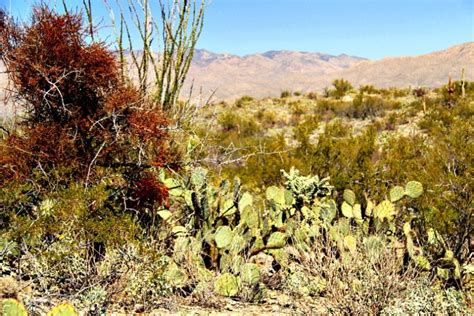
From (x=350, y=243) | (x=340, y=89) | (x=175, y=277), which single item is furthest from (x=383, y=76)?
(x=175, y=277)

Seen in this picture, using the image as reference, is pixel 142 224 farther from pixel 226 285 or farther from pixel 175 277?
pixel 226 285

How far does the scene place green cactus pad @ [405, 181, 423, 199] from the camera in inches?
219

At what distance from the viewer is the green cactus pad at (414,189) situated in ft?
18.3

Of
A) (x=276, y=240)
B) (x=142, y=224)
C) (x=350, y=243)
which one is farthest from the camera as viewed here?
(x=276, y=240)

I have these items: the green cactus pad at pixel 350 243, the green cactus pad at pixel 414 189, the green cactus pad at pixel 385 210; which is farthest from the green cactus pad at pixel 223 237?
the green cactus pad at pixel 414 189

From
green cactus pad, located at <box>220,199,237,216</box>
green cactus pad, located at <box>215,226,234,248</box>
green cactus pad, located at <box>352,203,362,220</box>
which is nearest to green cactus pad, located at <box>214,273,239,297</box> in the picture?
green cactus pad, located at <box>215,226,234,248</box>

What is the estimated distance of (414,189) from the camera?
18.3ft

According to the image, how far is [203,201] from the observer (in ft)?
17.3

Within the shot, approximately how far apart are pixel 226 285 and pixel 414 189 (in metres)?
2.28

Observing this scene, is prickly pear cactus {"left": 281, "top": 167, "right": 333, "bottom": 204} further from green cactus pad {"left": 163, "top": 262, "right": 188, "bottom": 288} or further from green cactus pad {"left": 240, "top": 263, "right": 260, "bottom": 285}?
green cactus pad {"left": 163, "top": 262, "right": 188, "bottom": 288}

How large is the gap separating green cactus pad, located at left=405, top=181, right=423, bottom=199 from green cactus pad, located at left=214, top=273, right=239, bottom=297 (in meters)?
2.17

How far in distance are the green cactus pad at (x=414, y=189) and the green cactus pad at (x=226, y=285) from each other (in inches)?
85.5

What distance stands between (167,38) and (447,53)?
107609 mm

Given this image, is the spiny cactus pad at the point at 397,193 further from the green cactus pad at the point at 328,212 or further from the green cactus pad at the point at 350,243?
the green cactus pad at the point at 350,243
